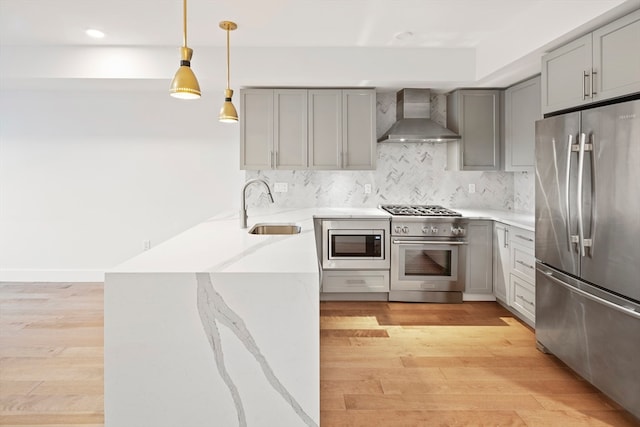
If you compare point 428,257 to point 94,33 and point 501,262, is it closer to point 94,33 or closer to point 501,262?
point 501,262

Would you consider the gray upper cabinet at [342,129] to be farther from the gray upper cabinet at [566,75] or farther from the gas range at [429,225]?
the gray upper cabinet at [566,75]

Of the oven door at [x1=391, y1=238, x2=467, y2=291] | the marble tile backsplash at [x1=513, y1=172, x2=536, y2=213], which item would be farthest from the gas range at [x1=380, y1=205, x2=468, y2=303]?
the marble tile backsplash at [x1=513, y1=172, x2=536, y2=213]

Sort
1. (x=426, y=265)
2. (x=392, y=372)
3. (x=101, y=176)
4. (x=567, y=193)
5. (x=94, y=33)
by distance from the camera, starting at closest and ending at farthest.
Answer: (x=567, y=193) < (x=392, y=372) < (x=94, y=33) < (x=426, y=265) < (x=101, y=176)

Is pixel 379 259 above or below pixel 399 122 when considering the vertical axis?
below

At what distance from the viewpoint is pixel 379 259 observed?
4.09 m

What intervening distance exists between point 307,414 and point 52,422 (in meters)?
1.43

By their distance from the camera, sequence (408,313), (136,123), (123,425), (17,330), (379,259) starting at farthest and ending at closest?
(136,123) < (379,259) < (408,313) < (17,330) < (123,425)

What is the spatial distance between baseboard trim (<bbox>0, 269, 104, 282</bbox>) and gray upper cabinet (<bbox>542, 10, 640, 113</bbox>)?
4.94 meters

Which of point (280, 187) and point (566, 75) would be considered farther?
point (280, 187)

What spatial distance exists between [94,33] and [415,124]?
312cm

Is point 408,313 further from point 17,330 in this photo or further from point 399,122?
point 17,330

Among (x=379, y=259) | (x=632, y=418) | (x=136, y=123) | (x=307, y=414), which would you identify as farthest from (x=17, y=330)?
(x=632, y=418)

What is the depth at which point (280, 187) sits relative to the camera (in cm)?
468

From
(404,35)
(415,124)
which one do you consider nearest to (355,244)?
(415,124)
